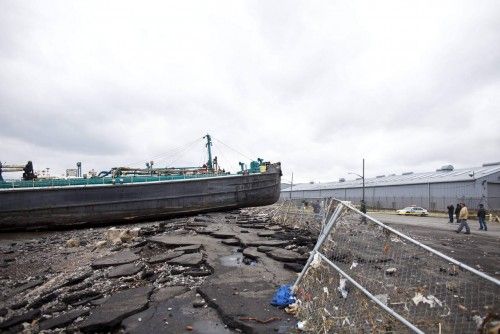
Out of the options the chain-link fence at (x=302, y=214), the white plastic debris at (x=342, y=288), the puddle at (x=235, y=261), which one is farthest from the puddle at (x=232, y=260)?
the chain-link fence at (x=302, y=214)

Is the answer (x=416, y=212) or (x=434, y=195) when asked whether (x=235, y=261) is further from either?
(x=434, y=195)

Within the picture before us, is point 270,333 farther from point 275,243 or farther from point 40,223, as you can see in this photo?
point 40,223

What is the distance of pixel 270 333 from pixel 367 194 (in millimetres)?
50764

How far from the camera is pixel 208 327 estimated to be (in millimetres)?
3908

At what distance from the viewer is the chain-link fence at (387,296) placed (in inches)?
133

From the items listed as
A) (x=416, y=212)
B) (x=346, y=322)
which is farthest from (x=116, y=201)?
(x=416, y=212)

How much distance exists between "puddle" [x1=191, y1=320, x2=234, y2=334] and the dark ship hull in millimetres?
14143

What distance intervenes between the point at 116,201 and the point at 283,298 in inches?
584

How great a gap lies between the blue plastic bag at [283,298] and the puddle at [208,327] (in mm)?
870

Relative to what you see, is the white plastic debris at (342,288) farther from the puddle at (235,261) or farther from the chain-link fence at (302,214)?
the chain-link fence at (302,214)

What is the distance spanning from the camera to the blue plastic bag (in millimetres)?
4359

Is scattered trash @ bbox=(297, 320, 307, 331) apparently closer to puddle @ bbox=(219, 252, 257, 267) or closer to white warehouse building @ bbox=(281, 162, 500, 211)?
puddle @ bbox=(219, 252, 257, 267)

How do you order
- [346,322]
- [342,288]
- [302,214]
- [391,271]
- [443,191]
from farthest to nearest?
[443,191] → [302,214] → [391,271] → [342,288] → [346,322]

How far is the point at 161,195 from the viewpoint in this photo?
17.5 m
